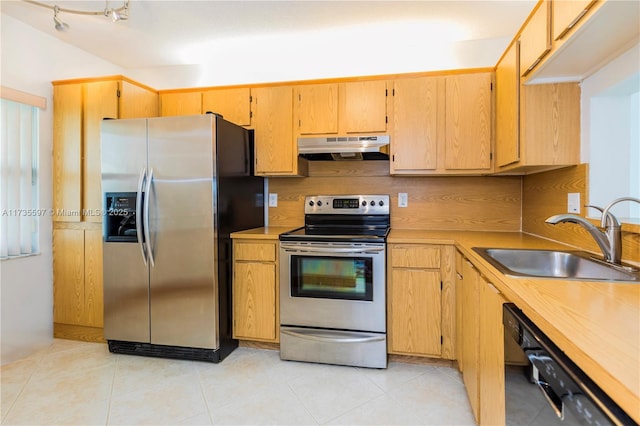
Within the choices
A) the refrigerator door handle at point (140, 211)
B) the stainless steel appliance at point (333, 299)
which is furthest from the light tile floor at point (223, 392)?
the refrigerator door handle at point (140, 211)

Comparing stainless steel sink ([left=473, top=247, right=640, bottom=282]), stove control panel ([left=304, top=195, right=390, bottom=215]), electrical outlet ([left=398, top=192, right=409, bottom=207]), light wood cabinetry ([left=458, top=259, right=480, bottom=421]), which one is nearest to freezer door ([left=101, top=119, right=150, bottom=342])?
stove control panel ([left=304, top=195, right=390, bottom=215])

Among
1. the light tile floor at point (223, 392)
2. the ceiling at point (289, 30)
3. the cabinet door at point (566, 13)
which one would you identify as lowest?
the light tile floor at point (223, 392)

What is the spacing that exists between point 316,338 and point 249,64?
2505 mm

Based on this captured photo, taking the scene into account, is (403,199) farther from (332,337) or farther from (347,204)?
(332,337)

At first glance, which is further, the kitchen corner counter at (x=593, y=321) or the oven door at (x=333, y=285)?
the oven door at (x=333, y=285)

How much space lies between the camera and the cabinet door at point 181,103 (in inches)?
115

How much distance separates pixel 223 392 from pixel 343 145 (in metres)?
1.80

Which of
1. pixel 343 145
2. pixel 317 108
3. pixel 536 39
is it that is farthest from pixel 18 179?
pixel 536 39

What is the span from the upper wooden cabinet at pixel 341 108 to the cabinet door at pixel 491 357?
Answer: 61.9 inches

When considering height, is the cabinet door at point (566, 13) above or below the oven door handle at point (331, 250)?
above

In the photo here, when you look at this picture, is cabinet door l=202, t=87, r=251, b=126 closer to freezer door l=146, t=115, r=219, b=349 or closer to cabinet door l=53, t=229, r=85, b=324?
freezer door l=146, t=115, r=219, b=349

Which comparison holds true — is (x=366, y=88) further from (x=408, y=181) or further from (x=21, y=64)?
(x=21, y=64)

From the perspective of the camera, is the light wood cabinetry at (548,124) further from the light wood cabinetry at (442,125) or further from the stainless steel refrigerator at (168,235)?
the stainless steel refrigerator at (168,235)

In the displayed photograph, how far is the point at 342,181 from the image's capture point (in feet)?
9.64
